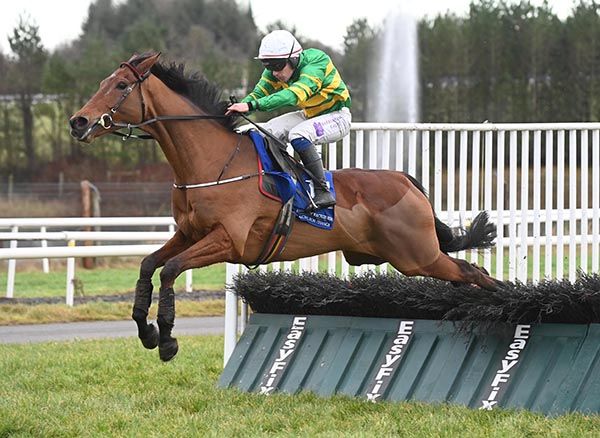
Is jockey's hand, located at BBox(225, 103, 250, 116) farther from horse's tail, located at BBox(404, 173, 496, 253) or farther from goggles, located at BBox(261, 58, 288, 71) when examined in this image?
horse's tail, located at BBox(404, 173, 496, 253)

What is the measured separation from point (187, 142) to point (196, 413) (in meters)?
1.77

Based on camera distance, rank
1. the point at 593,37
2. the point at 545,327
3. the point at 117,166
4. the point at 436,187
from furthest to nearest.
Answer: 1. the point at 117,166
2. the point at 593,37
3. the point at 436,187
4. the point at 545,327

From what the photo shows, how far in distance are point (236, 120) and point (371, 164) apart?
1.21 metres

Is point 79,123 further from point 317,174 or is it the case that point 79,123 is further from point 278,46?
point 317,174

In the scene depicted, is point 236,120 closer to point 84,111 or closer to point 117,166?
point 84,111

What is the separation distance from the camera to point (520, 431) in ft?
21.5

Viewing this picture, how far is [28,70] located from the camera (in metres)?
33.3

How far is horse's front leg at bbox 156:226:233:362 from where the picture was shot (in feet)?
24.8

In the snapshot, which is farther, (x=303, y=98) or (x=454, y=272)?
(x=454, y=272)

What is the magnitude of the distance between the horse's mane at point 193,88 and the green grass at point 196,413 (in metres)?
1.88

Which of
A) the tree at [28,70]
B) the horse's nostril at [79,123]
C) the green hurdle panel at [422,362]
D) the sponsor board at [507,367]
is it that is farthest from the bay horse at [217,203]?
the tree at [28,70]

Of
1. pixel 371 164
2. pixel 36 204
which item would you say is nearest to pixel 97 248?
pixel 371 164

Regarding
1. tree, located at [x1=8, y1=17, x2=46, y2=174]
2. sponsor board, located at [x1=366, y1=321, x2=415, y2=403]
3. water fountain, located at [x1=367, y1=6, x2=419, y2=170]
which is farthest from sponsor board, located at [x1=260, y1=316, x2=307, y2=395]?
tree, located at [x1=8, y1=17, x2=46, y2=174]

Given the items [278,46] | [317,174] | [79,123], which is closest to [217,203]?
[317,174]
